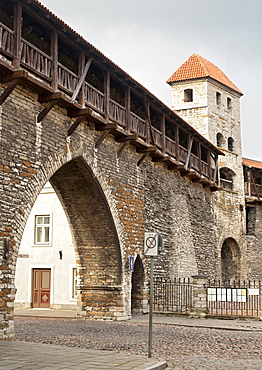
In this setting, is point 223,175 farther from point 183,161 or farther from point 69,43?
point 69,43

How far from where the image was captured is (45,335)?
1207 centimetres

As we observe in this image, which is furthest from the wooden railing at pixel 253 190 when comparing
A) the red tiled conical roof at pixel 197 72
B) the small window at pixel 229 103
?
the red tiled conical roof at pixel 197 72

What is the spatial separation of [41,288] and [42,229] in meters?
2.49

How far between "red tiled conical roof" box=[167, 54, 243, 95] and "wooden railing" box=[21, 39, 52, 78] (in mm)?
18134

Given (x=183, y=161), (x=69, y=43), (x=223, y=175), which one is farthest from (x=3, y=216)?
(x=223, y=175)

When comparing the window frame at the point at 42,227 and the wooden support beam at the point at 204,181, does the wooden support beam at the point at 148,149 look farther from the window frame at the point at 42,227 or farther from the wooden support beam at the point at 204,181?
the wooden support beam at the point at 204,181

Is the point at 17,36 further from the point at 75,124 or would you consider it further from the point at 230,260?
the point at 230,260

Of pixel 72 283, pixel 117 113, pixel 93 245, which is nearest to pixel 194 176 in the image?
pixel 72 283

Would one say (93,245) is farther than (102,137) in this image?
Yes

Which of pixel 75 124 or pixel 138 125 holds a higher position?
pixel 138 125

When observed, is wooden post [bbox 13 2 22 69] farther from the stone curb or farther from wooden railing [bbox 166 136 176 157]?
wooden railing [bbox 166 136 176 157]

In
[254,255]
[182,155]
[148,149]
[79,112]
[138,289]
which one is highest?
[182,155]

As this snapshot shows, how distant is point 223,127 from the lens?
3127cm

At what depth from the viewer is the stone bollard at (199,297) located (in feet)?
58.9
